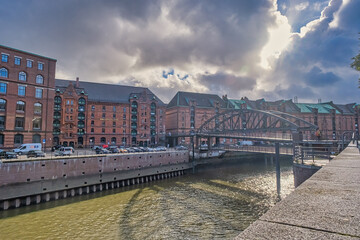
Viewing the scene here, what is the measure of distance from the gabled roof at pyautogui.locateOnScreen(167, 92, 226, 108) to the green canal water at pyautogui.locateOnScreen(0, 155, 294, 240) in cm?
5195

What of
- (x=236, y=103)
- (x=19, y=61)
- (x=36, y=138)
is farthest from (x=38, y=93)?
(x=236, y=103)

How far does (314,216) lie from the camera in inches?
108

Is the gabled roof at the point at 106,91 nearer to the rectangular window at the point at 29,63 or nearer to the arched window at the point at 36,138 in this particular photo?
the rectangular window at the point at 29,63

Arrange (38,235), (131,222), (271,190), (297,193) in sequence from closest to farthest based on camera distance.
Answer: (297,193)
(38,235)
(131,222)
(271,190)

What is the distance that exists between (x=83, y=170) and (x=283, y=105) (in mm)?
87099

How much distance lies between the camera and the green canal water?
15.5 m

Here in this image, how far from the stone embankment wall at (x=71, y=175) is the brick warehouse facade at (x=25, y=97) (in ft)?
80.7

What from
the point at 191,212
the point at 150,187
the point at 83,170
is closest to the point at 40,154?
the point at 83,170

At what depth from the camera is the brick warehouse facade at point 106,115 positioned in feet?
198

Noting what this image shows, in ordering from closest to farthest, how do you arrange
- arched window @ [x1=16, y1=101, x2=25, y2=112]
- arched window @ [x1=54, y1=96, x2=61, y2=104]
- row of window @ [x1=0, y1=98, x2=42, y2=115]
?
row of window @ [x1=0, y1=98, x2=42, y2=115], arched window @ [x1=16, y1=101, x2=25, y2=112], arched window @ [x1=54, y1=96, x2=61, y2=104]

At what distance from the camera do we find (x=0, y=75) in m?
41.1

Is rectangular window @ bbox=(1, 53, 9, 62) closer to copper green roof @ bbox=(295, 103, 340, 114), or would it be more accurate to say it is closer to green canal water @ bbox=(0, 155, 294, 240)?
green canal water @ bbox=(0, 155, 294, 240)

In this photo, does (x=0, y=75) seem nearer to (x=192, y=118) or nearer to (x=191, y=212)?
(x=191, y=212)

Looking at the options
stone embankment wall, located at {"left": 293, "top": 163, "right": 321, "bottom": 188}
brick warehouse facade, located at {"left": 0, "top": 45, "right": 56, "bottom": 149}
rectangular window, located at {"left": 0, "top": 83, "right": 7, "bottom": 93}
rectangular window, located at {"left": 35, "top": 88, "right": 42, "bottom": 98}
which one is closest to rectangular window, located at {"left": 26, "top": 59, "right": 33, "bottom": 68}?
brick warehouse facade, located at {"left": 0, "top": 45, "right": 56, "bottom": 149}
